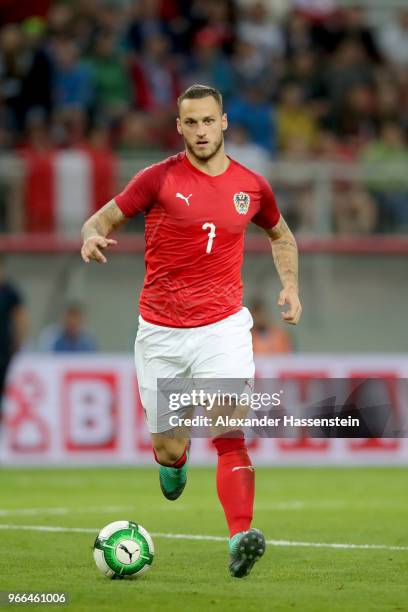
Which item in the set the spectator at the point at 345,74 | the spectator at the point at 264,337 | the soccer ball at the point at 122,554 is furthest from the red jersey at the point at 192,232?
the spectator at the point at 345,74

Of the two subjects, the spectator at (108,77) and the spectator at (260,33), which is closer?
the spectator at (108,77)

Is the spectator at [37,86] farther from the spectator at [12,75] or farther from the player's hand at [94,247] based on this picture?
the player's hand at [94,247]

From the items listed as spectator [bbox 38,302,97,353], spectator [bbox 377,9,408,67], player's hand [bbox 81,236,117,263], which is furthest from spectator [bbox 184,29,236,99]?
player's hand [bbox 81,236,117,263]

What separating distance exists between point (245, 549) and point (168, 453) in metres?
Result: 1.26

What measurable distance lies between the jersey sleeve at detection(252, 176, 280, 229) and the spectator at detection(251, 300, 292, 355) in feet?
27.5

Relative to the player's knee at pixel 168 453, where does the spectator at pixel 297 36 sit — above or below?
above

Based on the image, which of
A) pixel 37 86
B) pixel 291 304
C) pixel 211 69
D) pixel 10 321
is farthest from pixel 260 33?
pixel 291 304

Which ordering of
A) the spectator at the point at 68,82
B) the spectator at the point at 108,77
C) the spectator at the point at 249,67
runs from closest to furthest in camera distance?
the spectator at the point at 68,82
the spectator at the point at 108,77
the spectator at the point at 249,67

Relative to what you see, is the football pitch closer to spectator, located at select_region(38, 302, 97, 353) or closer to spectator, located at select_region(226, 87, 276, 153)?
spectator, located at select_region(38, 302, 97, 353)

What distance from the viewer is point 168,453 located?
8086 mm

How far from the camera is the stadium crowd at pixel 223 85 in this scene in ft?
57.9

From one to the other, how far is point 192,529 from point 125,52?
1022 centimetres

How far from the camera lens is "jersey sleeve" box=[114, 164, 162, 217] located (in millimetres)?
7602

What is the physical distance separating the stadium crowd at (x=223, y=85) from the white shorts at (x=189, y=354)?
31.7 feet
